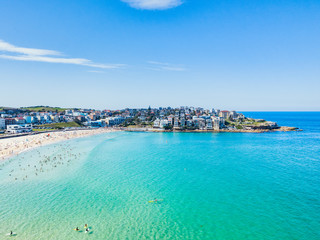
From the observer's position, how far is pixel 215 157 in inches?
1705

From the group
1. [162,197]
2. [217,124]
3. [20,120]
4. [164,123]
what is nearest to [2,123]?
[20,120]

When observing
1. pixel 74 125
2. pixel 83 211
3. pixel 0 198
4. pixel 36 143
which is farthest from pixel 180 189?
pixel 74 125

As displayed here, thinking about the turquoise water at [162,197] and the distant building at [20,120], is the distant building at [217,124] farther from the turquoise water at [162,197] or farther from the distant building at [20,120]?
the distant building at [20,120]

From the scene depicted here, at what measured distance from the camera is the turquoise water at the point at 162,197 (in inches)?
680

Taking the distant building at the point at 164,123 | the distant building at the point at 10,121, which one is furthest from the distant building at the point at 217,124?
the distant building at the point at 10,121

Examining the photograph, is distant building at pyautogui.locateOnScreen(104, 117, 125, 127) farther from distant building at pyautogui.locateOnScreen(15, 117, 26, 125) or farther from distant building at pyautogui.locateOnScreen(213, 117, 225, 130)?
distant building at pyautogui.locateOnScreen(213, 117, 225, 130)

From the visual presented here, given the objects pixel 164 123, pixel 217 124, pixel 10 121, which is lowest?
pixel 164 123

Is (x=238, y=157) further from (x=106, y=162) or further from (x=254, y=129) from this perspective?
(x=254, y=129)

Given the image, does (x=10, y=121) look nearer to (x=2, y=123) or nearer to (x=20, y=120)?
(x=20, y=120)

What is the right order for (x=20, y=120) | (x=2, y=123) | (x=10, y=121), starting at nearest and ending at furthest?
(x=2, y=123)
(x=10, y=121)
(x=20, y=120)

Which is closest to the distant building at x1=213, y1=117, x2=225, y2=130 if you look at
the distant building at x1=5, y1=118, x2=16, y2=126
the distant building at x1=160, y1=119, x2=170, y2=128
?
the distant building at x1=160, y1=119, x2=170, y2=128

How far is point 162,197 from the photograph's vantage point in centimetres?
2352

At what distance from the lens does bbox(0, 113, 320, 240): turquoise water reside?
17266 mm

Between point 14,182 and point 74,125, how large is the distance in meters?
82.1
